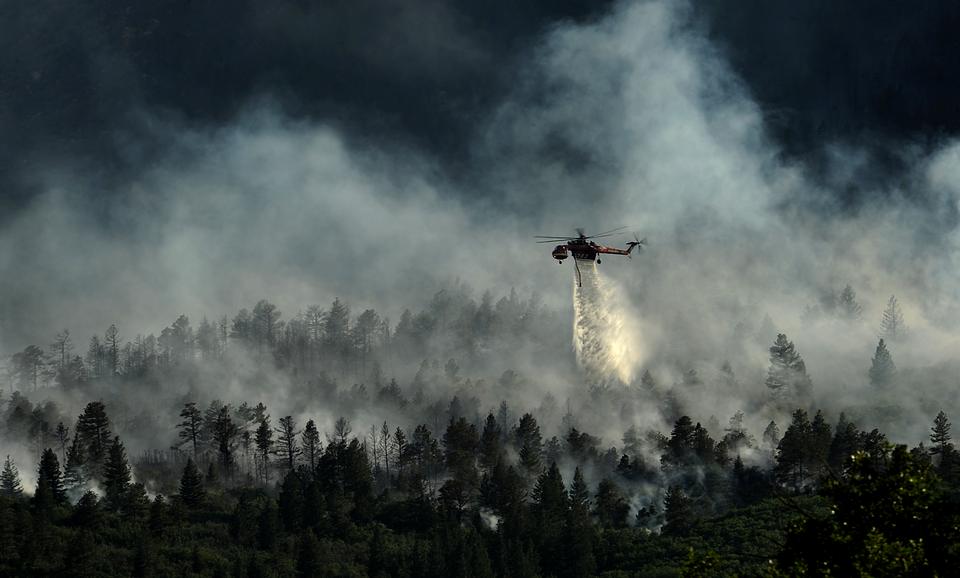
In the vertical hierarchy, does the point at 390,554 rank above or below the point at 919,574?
above

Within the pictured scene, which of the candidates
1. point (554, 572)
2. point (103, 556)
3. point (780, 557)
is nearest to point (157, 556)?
point (103, 556)

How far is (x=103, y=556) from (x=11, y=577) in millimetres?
13598

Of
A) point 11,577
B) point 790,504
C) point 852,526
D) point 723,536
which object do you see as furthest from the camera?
point 723,536

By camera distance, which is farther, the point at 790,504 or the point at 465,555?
the point at 465,555

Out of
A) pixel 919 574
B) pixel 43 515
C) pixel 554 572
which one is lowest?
pixel 919 574

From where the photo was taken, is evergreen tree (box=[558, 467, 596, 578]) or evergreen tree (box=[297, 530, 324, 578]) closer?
evergreen tree (box=[297, 530, 324, 578])

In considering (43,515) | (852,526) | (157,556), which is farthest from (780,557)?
(43,515)

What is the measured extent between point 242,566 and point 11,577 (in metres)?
32.7

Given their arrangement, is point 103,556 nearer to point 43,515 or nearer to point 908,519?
point 43,515

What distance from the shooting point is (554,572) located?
195250 mm

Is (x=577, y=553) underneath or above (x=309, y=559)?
underneath

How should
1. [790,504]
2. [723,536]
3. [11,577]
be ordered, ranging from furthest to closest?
[723,536]
[11,577]
[790,504]

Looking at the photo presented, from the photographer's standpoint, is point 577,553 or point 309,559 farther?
point 577,553

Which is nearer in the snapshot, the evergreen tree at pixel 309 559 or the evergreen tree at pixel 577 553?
the evergreen tree at pixel 309 559
